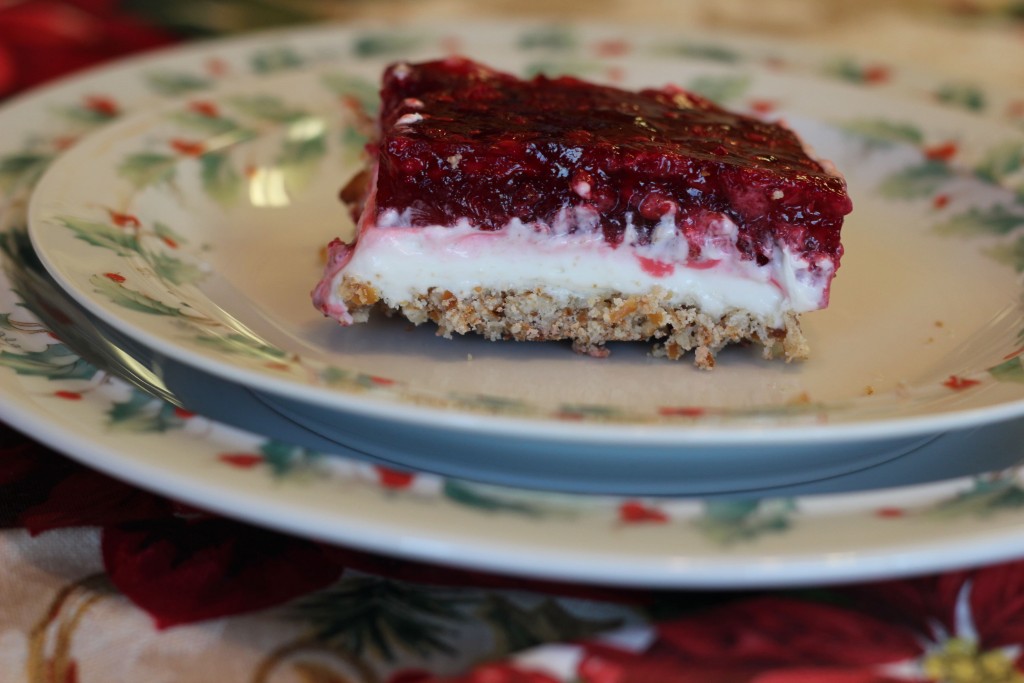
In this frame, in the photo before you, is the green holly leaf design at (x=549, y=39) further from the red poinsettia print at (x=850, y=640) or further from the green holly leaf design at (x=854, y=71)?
the red poinsettia print at (x=850, y=640)

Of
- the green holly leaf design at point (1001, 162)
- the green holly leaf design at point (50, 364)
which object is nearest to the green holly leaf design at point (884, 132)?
the green holly leaf design at point (1001, 162)

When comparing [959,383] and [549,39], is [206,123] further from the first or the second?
[959,383]

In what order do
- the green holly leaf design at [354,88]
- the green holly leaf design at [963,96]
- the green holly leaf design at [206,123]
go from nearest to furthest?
the green holly leaf design at [206,123] → the green holly leaf design at [354,88] → the green holly leaf design at [963,96]

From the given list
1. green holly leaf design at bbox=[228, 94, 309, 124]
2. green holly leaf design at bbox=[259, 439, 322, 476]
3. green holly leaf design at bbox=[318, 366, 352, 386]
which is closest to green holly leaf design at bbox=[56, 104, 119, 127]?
green holly leaf design at bbox=[228, 94, 309, 124]

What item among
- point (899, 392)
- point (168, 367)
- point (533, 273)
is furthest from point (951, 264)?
point (168, 367)

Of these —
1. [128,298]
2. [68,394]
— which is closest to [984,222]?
[128,298]

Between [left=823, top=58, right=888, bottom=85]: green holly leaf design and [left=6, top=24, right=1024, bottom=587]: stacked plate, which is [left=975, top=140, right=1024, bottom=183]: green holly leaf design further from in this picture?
[left=823, top=58, right=888, bottom=85]: green holly leaf design
